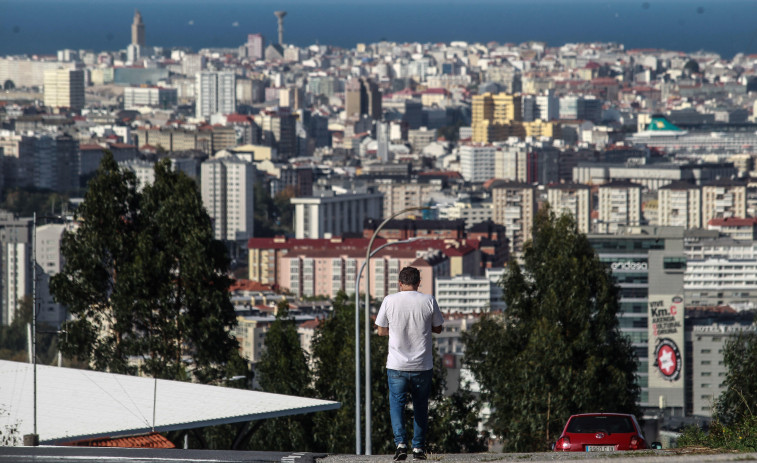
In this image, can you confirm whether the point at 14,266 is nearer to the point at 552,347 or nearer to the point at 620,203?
the point at 620,203

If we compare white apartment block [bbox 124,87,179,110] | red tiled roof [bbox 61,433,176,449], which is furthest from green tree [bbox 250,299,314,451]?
white apartment block [bbox 124,87,179,110]

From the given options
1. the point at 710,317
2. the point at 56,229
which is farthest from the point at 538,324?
the point at 56,229

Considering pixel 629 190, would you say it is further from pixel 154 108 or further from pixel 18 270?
pixel 154 108

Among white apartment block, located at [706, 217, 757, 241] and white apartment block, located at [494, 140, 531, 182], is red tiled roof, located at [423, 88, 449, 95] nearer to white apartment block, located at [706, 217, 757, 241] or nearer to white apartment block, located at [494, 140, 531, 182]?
white apartment block, located at [494, 140, 531, 182]

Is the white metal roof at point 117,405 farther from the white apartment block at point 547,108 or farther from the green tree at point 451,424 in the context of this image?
the white apartment block at point 547,108

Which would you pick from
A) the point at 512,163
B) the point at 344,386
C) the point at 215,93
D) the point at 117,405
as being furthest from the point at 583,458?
the point at 215,93

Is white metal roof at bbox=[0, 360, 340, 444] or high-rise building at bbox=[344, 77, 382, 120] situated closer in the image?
white metal roof at bbox=[0, 360, 340, 444]
